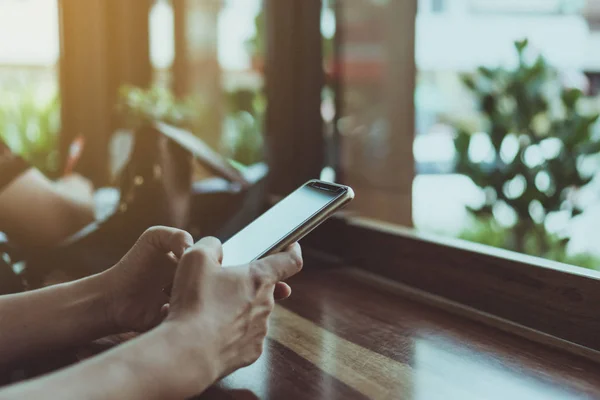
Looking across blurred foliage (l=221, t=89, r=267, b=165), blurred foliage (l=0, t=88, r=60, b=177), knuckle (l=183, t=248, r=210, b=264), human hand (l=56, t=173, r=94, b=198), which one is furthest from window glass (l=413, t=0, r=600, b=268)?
blurred foliage (l=0, t=88, r=60, b=177)

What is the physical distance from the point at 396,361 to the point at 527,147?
6.28ft

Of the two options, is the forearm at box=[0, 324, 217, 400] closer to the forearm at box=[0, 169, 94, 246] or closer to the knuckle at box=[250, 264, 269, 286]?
the knuckle at box=[250, 264, 269, 286]

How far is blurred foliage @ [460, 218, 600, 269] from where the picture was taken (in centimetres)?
268

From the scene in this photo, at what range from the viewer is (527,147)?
8.74ft

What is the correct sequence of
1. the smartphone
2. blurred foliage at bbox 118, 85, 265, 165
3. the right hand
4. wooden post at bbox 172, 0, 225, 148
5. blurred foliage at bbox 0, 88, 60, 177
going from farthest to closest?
1. blurred foliage at bbox 0, 88, 60, 177
2. wooden post at bbox 172, 0, 225, 148
3. blurred foliage at bbox 118, 85, 265, 165
4. the smartphone
5. the right hand

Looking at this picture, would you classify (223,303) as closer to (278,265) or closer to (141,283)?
(278,265)

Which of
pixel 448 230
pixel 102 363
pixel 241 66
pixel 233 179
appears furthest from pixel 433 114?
pixel 102 363

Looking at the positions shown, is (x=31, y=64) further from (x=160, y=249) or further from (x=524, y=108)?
(x=160, y=249)

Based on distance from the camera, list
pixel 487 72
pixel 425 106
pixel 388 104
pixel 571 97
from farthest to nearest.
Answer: pixel 425 106 < pixel 388 104 < pixel 487 72 < pixel 571 97

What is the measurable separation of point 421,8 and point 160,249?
2355 mm

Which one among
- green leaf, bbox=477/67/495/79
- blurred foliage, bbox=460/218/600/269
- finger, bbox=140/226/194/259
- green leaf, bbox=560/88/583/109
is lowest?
blurred foliage, bbox=460/218/600/269

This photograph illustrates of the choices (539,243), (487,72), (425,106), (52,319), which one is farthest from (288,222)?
(425,106)

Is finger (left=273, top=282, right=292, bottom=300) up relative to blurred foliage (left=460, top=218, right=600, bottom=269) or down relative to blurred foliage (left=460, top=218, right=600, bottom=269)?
up

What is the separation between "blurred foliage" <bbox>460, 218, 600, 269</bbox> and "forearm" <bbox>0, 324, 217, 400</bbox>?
1.99 m
